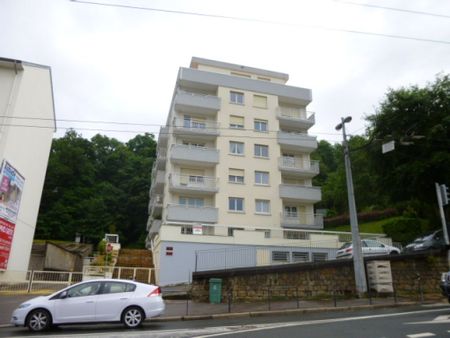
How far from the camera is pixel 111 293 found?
12.1 m

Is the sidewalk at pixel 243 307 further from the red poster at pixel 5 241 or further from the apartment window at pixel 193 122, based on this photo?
the apartment window at pixel 193 122

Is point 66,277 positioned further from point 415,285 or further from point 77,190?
point 77,190

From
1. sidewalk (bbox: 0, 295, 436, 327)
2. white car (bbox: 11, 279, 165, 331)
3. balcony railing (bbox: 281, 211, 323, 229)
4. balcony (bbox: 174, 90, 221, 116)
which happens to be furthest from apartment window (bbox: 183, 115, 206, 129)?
white car (bbox: 11, 279, 165, 331)

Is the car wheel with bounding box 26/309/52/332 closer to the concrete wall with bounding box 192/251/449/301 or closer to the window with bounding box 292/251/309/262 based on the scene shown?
the concrete wall with bounding box 192/251/449/301

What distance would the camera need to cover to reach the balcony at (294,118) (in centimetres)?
3753

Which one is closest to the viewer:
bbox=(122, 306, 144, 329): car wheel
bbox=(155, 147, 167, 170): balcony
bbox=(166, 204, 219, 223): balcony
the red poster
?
bbox=(122, 306, 144, 329): car wheel

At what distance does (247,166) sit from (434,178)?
1458cm

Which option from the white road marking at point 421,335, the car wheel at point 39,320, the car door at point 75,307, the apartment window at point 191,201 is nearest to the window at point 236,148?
the apartment window at point 191,201

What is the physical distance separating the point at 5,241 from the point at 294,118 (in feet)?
85.7

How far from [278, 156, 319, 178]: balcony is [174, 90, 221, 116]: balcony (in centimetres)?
764

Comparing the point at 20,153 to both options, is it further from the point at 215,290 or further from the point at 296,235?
the point at 296,235

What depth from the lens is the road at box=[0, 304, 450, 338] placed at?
9.31 m

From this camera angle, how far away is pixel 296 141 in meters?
36.4

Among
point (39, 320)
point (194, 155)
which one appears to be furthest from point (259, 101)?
point (39, 320)
